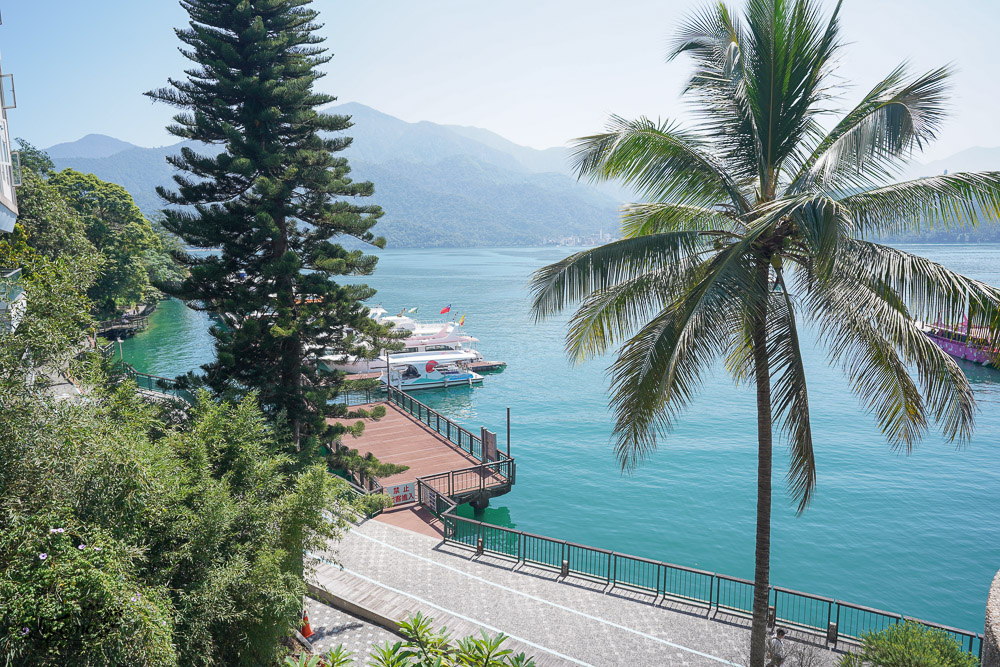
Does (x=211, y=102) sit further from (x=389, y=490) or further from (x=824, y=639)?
(x=824, y=639)

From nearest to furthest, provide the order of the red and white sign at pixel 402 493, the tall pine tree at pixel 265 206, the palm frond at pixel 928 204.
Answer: the palm frond at pixel 928 204 → the tall pine tree at pixel 265 206 → the red and white sign at pixel 402 493

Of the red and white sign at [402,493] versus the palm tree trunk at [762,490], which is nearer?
the palm tree trunk at [762,490]

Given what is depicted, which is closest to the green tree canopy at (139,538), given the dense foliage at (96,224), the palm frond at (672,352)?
the palm frond at (672,352)

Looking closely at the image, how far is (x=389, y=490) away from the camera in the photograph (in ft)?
59.2

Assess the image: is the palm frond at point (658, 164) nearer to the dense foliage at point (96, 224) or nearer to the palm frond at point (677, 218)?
the palm frond at point (677, 218)

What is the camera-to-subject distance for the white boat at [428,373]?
40.8 meters

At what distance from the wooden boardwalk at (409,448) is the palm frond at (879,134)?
48.9 feet

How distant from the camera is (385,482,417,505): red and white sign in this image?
A: 711 inches

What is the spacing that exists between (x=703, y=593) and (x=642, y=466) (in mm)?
10121

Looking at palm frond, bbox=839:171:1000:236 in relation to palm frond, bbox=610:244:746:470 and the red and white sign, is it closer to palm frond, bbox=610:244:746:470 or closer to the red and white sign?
palm frond, bbox=610:244:746:470

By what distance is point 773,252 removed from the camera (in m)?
6.69

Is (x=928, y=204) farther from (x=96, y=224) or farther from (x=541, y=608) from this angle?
(x=96, y=224)

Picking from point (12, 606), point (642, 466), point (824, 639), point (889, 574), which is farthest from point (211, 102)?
point (889, 574)

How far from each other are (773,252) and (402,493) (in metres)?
14.1
